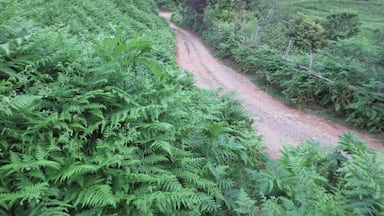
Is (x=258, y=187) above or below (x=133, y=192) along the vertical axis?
below

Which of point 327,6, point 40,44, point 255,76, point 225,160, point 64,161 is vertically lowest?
point 255,76

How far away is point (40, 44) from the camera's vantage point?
4.09m

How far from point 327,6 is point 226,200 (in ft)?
141

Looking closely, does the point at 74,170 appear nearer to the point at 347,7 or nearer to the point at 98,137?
the point at 98,137

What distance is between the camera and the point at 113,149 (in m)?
3.38

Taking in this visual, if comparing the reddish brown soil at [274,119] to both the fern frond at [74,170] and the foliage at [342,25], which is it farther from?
the foliage at [342,25]

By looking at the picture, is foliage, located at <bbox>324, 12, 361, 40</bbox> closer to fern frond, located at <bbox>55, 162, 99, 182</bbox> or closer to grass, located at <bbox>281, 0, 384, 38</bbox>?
grass, located at <bbox>281, 0, 384, 38</bbox>

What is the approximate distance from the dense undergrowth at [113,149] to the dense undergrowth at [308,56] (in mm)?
6185

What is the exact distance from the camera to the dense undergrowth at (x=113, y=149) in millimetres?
3121

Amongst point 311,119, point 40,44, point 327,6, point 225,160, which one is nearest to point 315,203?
point 225,160

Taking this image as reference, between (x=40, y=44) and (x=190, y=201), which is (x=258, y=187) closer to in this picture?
(x=190, y=201)

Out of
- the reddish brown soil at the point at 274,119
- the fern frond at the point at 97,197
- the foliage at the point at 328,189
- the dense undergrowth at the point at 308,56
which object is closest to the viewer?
the fern frond at the point at 97,197

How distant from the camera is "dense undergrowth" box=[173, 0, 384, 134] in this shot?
962 centimetres

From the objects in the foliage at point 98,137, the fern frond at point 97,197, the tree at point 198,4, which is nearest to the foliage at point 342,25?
the tree at point 198,4
